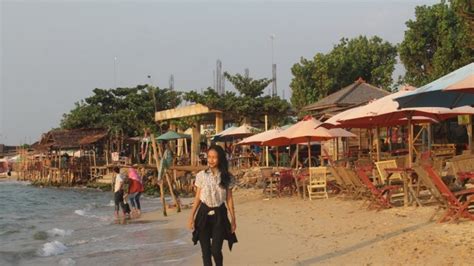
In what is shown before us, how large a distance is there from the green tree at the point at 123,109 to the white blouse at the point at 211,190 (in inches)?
1405

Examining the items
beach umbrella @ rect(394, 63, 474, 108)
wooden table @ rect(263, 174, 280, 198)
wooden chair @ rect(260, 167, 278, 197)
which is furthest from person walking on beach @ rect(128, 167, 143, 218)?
beach umbrella @ rect(394, 63, 474, 108)

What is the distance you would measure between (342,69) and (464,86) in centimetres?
2927

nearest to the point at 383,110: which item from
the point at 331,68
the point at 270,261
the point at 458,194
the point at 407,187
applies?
the point at 407,187

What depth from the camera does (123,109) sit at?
47656mm

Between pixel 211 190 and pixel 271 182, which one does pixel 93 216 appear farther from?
pixel 211 190

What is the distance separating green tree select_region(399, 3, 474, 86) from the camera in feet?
71.7

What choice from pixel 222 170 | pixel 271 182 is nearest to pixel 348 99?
pixel 271 182

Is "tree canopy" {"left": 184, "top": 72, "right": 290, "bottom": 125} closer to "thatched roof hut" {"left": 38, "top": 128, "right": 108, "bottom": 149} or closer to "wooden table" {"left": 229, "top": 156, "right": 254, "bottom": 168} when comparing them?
"wooden table" {"left": 229, "top": 156, "right": 254, "bottom": 168}

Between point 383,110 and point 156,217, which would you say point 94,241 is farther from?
point 383,110

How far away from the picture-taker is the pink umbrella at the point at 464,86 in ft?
21.4

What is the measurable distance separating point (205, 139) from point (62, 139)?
13.2 meters

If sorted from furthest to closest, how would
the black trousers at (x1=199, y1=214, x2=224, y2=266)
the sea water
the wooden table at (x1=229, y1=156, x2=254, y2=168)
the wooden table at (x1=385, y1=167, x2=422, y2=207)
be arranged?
1. the wooden table at (x1=229, y1=156, x2=254, y2=168)
2. the wooden table at (x1=385, y1=167, x2=422, y2=207)
3. the sea water
4. the black trousers at (x1=199, y1=214, x2=224, y2=266)

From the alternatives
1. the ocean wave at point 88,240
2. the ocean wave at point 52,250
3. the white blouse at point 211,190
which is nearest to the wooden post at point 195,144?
the ocean wave at point 88,240

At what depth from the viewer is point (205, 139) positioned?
118 feet
